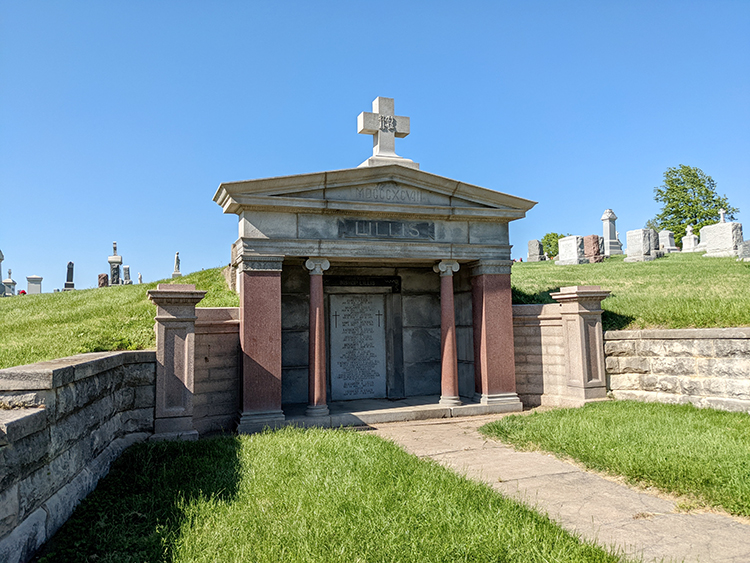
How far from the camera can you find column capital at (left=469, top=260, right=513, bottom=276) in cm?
879

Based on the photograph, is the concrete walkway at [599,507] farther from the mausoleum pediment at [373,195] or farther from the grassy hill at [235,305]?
the grassy hill at [235,305]

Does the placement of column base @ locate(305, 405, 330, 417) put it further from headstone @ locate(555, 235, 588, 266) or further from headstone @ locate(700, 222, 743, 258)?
headstone @ locate(700, 222, 743, 258)

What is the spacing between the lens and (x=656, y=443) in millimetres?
5410

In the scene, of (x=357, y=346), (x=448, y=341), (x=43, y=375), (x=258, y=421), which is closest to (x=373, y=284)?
(x=357, y=346)

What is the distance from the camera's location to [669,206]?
4669 centimetres

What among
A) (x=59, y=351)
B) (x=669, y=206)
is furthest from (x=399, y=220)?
(x=669, y=206)

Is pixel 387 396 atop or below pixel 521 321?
below

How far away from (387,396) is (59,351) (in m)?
5.46

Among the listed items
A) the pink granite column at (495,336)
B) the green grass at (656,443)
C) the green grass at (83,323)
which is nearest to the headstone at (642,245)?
the pink granite column at (495,336)

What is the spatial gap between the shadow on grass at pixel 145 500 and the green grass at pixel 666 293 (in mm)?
7072

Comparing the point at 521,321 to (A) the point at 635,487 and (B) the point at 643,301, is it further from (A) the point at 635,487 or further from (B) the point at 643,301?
(A) the point at 635,487

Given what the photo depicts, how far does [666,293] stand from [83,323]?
1237 cm

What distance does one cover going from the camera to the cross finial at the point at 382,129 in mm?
9078

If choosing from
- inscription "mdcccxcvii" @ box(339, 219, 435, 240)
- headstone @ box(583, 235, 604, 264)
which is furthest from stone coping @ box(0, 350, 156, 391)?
headstone @ box(583, 235, 604, 264)
